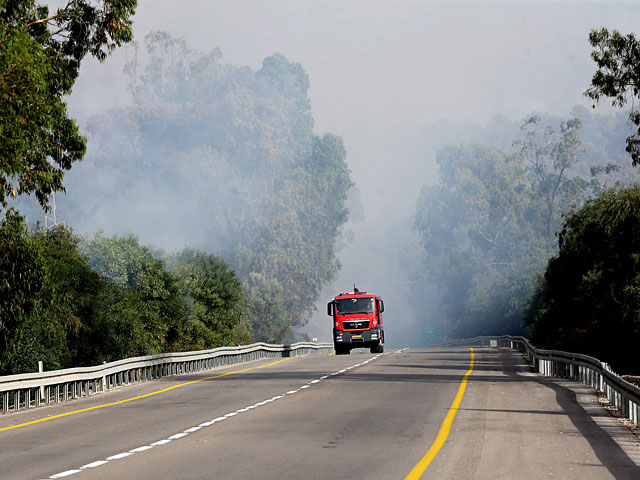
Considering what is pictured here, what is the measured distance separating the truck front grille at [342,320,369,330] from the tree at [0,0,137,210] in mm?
28005

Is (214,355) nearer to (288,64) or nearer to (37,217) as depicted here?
(37,217)

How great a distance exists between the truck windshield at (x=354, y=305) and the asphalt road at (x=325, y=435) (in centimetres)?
2776

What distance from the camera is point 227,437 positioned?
1609cm

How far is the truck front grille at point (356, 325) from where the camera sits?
57031 millimetres

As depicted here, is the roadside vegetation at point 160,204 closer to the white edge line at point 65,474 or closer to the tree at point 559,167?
the white edge line at point 65,474

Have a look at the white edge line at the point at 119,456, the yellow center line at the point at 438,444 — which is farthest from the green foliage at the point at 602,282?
the white edge line at the point at 119,456

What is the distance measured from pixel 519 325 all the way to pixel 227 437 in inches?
3588

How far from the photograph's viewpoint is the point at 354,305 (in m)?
57.2

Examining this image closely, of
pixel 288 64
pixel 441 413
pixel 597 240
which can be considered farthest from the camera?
pixel 288 64

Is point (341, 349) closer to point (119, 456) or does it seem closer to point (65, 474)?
point (119, 456)

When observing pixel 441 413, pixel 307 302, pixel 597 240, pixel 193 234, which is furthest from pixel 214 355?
pixel 193 234

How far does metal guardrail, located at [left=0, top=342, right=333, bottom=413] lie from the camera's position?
78.6 feet

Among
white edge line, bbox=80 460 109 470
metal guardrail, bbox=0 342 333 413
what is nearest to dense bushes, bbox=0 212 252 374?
metal guardrail, bbox=0 342 333 413

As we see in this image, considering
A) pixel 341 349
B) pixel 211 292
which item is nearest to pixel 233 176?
pixel 211 292
